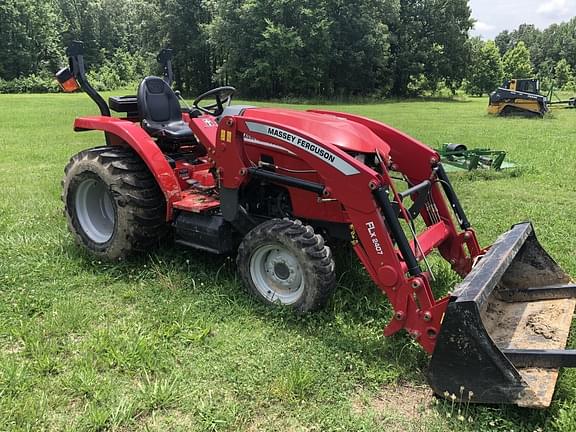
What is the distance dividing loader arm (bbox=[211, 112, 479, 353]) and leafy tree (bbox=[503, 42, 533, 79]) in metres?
56.4

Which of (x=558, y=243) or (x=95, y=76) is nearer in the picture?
(x=558, y=243)

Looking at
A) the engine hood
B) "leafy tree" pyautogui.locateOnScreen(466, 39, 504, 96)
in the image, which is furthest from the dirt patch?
"leafy tree" pyautogui.locateOnScreen(466, 39, 504, 96)

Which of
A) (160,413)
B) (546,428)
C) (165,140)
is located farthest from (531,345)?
(165,140)

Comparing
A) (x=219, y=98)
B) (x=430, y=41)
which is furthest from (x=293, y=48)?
(x=219, y=98)

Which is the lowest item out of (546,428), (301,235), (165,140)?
(546,428)

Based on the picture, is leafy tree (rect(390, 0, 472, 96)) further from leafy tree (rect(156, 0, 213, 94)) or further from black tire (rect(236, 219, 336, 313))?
black tire (rect(236, 219, 336, 313))

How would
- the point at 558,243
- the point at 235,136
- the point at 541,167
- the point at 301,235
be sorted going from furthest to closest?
the point at 541,167, the point at 558,243, the point at 235,136, the point at 301,235

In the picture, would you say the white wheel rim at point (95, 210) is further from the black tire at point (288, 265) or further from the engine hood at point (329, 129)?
the engine hood at point (329, 129)

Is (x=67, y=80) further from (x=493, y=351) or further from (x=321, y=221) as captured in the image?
(x=493, y=351)

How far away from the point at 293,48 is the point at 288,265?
33278 mm

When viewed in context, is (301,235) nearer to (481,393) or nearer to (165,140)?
(481,393)

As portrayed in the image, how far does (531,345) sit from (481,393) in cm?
61

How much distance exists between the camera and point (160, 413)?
260cm

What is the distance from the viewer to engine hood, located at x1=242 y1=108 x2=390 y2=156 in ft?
10.9
